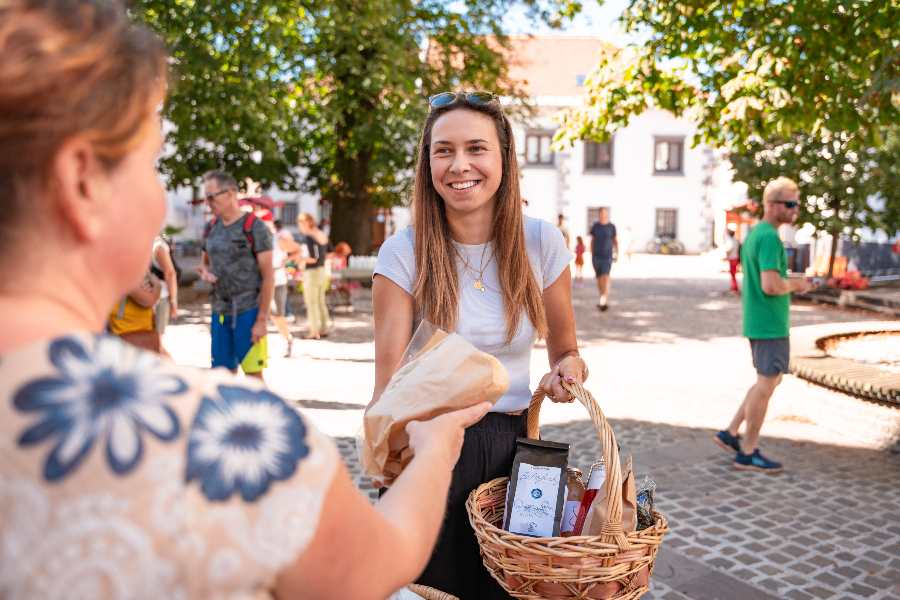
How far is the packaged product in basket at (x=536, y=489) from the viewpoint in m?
2.11

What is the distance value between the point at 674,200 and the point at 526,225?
151ft

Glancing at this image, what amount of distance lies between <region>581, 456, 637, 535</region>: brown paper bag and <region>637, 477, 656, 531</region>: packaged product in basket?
0.46ft

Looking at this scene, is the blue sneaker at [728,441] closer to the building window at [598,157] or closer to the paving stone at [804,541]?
the paving stone at [804,541]

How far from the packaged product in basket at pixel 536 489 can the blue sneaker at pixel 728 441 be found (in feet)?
13.8

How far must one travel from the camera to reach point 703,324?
14.0 m

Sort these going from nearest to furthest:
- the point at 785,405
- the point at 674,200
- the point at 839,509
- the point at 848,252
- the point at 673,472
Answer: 1. the point at 839,509
2. the point at 673,472
3. the point at 785,405
4. the point at 848,252
5. the point at 674,200

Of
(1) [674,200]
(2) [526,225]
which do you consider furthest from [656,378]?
(1) [674,200]

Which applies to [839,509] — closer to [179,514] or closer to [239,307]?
[239,307]

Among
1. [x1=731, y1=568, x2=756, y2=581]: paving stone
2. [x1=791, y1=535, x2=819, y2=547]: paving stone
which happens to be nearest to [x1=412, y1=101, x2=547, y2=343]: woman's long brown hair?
[x1=731, y1=568, x2=756, y2=581]: paving stone

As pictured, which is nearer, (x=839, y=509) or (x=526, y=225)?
(x=526, y=225)

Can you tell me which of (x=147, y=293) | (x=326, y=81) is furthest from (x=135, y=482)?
(x=326, y=81)

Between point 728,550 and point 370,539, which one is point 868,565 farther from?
point 370,539

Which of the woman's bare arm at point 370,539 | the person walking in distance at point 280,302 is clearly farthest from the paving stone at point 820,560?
the person walking in distance at point 280,302

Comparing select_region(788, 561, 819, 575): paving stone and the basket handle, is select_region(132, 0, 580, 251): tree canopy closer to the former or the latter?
select_region(788, 561, 819, 575): paving stone
